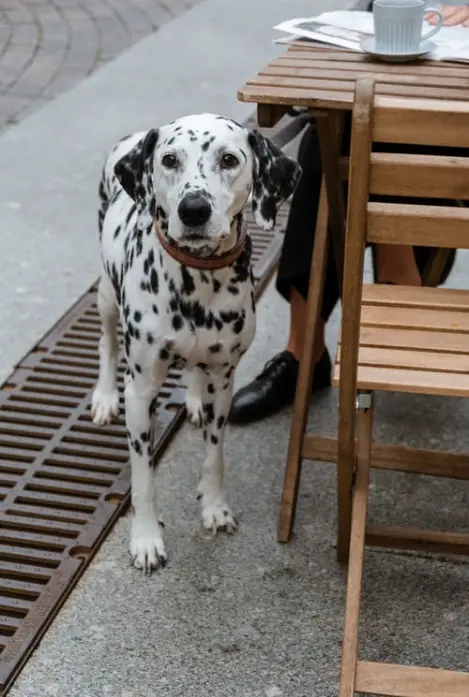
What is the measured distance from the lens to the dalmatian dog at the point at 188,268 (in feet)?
8.46

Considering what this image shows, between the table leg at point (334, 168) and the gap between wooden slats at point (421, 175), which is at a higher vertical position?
the gap between wooden slats at point (421, 175)

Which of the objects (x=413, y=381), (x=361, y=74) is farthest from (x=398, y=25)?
(x=413, y=381)

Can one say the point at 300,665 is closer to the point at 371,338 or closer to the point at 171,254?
the point at 371,338

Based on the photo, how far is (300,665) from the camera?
2.68m

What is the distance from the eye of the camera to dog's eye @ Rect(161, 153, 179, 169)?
2.60m

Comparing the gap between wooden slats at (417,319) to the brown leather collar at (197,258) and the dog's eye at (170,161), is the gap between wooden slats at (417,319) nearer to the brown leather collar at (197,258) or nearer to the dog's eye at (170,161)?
the brown leather collar at (197,258)

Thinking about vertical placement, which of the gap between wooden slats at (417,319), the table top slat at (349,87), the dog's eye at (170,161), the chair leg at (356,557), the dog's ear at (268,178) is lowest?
the chair leg at (356,557)

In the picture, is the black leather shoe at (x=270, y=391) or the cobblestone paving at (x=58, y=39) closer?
the black leather shoe at (x=270, y=391)

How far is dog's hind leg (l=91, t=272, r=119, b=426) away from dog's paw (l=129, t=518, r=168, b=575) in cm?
64

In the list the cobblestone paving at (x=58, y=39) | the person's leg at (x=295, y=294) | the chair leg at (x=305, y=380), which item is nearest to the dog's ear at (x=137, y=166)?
the chair leg at (x=305, y=380)

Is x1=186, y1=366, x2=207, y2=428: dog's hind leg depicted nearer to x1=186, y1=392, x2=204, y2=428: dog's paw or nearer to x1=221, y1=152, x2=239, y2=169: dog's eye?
x1=186, y1=392, x2=204, y2=428: dog's paw

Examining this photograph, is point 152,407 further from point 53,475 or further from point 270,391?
point 270,391

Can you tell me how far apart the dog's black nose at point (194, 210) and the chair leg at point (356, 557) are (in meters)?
0.61

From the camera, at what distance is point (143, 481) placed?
300 cm
